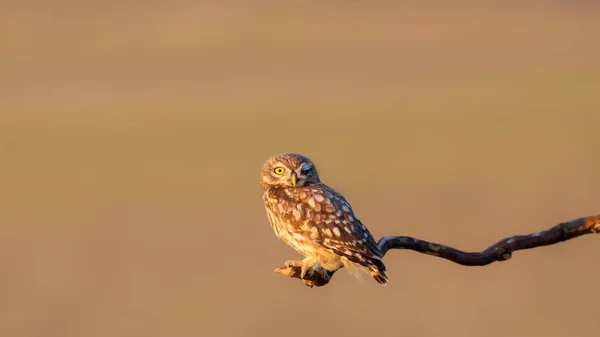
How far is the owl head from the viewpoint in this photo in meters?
5.78

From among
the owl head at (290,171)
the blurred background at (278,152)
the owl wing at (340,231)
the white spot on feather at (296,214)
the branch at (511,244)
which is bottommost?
the branch at (511,244)

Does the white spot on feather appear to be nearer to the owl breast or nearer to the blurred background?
the owl breast

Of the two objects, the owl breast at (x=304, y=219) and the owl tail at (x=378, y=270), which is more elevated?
the owl breast at (x=304, y=219)

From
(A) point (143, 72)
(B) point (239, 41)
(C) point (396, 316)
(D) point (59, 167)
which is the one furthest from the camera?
(B) point (239, 41)

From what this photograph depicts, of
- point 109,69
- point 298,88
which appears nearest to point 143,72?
point 109,69

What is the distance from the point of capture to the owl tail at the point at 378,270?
504 centimetres

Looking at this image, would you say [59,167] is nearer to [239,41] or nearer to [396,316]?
[396,316]

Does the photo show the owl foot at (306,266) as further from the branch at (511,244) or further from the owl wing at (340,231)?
the branch at (511,244)

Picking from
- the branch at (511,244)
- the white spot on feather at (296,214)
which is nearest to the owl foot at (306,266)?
the white spot on feather at (296,214)

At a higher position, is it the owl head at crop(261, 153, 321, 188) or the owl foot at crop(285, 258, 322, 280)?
the owl head at crop(261, 153, 321, 188)

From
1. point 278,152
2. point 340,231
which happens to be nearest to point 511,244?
point 340,231

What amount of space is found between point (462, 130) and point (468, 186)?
573 cm

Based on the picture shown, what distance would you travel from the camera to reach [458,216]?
1518 cm

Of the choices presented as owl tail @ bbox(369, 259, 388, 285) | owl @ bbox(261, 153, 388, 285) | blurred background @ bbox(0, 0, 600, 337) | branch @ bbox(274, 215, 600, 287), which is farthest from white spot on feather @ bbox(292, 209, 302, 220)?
blurred background @ bbox(0, 0, 600, 337)
